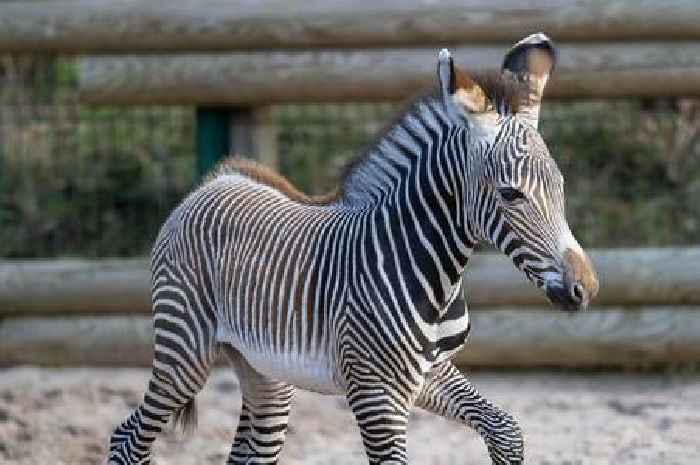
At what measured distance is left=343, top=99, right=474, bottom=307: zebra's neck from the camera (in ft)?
17.9

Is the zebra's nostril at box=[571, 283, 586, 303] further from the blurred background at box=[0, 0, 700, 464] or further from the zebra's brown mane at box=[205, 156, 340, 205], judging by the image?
the blurred background at box=[0, 0, 700, 464]

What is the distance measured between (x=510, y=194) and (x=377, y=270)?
0.65m

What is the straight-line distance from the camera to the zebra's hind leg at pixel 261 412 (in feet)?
20.5

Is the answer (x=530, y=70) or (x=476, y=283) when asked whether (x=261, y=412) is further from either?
(x=476, y=283)

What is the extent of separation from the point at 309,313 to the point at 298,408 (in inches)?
115

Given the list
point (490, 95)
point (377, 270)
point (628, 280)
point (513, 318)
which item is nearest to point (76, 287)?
point (513, 318)

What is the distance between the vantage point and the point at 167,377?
6.14 m

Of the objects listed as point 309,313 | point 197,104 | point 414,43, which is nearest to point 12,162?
point 197,104

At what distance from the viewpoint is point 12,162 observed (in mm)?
12016

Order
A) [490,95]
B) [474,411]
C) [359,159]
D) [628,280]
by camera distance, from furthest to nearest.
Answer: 1. [628,280]
2. [359,159]
3. [474,411]
4. [490,95]

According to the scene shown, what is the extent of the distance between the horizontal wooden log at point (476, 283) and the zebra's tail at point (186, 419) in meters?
3.00

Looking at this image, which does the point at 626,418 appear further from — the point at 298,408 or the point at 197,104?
the point at 197,104

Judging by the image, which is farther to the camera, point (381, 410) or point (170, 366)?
point (170, 366)

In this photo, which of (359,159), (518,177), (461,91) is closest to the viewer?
(518,177)
